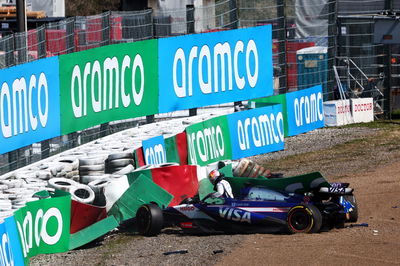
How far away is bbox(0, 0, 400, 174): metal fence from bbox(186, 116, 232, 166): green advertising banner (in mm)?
1380

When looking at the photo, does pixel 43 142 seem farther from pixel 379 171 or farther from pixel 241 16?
pixel 241 16

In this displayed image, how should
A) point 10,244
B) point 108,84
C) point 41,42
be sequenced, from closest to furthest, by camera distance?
point 10,244 → point 41,42 → point 108,84

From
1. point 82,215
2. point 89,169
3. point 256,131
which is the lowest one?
point 82,215

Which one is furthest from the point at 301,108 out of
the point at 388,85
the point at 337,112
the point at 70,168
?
the point at 70,168

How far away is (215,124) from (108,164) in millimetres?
4120

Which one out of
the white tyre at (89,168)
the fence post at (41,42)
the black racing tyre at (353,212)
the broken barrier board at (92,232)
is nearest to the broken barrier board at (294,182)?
the black racing tyre at (353,212)

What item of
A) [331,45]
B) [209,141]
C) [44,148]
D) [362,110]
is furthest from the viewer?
[362,110]

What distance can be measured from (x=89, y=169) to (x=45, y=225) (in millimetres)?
2955

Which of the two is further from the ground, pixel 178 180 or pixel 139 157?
pixel 139 157

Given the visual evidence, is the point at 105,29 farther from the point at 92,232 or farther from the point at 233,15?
the point at 92,232

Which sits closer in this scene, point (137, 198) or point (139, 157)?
point (137, 198)

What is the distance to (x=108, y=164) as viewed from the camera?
1395cm

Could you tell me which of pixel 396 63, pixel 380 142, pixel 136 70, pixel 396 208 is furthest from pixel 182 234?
pixel 396 63

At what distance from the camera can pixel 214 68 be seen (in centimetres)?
1894
